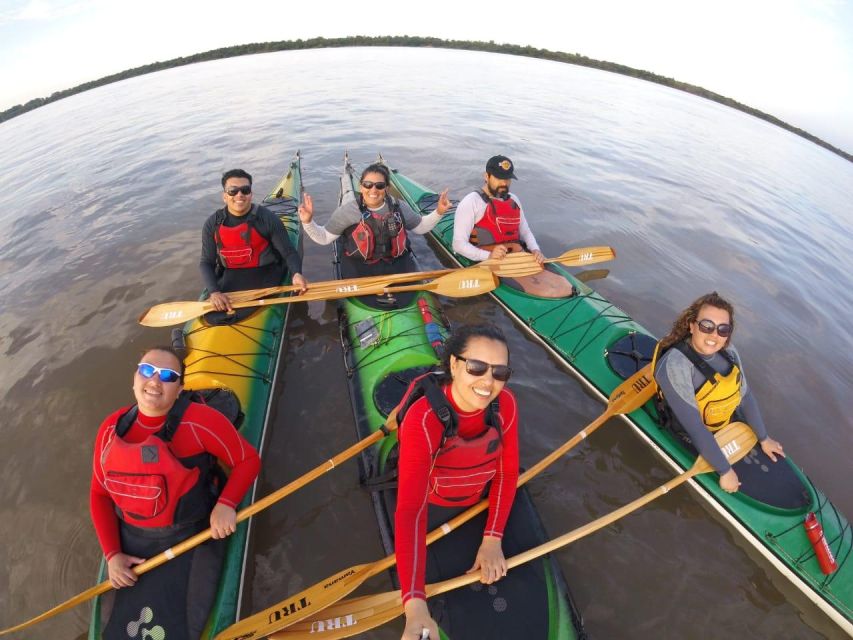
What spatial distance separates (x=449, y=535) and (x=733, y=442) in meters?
2.64

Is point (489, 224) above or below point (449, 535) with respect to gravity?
above

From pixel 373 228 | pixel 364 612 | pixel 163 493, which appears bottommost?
pixel 364 612

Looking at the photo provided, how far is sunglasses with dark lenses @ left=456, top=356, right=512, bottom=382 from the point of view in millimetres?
2059

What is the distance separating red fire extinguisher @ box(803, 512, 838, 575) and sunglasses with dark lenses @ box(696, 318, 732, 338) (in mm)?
1663

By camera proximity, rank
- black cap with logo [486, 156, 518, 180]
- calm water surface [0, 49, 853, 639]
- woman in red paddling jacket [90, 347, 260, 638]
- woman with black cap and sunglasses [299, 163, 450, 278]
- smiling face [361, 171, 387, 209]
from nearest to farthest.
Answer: woman in red paddling jacket [90, 347, 260, 638] → calm water surface [0, 49, 853, 639] → smiling face [361, 171, 387, 209] → woman with black cap and sunglasses [299, 163, 450, 278] → black cap with logo [486, 156, 518, 180]

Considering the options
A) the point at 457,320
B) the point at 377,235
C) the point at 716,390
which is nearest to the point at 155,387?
the point at 377,235

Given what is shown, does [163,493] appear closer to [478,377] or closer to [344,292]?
[478,377]

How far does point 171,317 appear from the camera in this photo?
4.80m

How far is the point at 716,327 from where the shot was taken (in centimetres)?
296

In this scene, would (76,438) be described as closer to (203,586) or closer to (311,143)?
(203,586)

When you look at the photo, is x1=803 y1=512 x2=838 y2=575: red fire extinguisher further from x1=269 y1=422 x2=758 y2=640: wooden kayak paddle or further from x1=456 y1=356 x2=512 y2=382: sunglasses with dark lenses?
x1=456 y1=356 x2=512 y2=382: sunglasses with dark lenses

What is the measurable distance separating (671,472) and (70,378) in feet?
23.2

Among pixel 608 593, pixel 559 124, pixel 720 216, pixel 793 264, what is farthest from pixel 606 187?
pixel 608 593

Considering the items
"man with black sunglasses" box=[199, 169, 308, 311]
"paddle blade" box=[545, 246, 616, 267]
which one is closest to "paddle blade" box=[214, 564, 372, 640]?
"man with black sunglasses" box=[199, 169, 308, 311]
